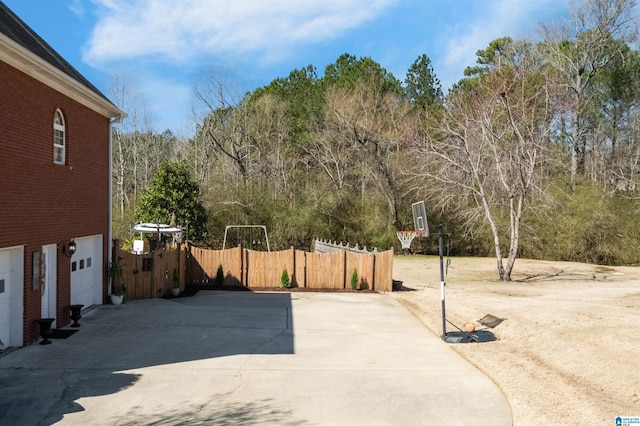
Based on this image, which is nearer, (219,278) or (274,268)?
(219,278)

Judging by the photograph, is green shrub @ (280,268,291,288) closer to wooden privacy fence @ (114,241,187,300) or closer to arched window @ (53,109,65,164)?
wooden privacy fence @ (114,241,187,300)

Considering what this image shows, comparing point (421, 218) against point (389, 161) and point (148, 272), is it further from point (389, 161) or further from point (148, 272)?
point (389, 161)

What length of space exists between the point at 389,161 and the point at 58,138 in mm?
26103

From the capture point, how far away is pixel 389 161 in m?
35.5

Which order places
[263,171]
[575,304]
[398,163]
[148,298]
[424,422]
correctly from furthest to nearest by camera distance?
[263,171] → [398,163] → [148,298] → [575,304] → [424,422]

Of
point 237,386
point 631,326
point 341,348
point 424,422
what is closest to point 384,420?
point 424,422

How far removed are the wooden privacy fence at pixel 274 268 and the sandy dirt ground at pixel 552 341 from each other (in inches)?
86.1

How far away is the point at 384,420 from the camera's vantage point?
6.64 metres

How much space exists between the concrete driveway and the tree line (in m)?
16.9

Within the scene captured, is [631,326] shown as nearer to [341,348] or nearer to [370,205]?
[341,348]

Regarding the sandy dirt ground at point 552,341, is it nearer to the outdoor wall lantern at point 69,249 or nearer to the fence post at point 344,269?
the fence post at point 344,269

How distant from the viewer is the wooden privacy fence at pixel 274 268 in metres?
19.2

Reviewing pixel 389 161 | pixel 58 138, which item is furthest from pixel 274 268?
pixel 389 161

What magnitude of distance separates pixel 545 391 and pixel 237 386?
4644mm
